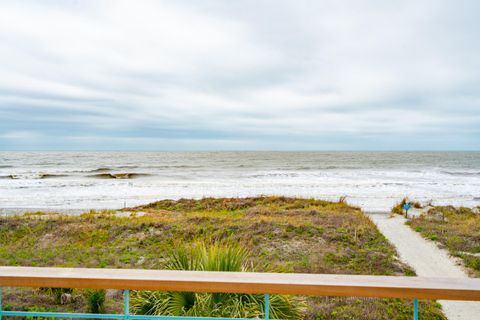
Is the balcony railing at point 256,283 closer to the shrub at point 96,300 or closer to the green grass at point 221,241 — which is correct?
Answer: the shrub at point 96,300

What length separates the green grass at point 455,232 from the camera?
32.1ft

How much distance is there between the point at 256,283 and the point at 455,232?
12999 mm

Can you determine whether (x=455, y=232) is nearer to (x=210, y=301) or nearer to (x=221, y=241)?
(x=221, y=241)

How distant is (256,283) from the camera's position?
1.51 metres

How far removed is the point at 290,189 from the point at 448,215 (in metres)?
16.4

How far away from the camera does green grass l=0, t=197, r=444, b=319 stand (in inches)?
252

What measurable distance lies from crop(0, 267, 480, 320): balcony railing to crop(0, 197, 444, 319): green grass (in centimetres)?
478

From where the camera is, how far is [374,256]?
31.3 ft

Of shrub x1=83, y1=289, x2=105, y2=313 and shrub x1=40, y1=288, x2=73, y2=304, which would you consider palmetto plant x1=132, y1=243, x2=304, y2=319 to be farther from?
shrub x1=40, y1=288, x2=73, y2=304

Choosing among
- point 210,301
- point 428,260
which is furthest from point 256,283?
point 428,260

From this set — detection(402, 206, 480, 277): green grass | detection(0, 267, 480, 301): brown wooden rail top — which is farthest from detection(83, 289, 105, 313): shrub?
detection(402, 206, 480, 277): green grass

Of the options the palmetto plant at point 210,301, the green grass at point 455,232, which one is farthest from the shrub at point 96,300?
the green grass at point 455,232

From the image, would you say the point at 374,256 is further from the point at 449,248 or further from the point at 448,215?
the point at 448,215

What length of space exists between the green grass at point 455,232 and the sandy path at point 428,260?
0.27m
